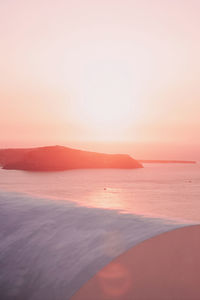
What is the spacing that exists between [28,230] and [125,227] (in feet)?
8.93

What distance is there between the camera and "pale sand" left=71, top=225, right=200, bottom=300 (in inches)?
231

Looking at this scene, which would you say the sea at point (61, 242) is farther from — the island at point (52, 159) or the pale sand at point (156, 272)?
the island at point (52, 159)

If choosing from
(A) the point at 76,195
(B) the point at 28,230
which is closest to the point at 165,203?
(A) the point at 76,195

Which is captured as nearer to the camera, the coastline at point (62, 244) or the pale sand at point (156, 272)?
the pale sand at point (156, 272)

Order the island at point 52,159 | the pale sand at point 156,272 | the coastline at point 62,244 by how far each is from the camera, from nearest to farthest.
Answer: the pale sand at point 156,272, the coastline at point 62,244, the island at point 52,159

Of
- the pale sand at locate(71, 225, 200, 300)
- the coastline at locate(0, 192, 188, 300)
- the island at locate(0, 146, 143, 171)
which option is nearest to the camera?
the pale sand at locate(71, 225, 200, 300)

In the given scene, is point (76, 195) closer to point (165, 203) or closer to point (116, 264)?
point (165, 203)

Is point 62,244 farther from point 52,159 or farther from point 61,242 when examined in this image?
point 52,159

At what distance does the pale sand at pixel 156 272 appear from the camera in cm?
586

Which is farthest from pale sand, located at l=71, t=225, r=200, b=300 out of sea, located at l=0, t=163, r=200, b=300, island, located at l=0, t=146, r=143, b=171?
island, located at l=0, t=146, r=143, b=171

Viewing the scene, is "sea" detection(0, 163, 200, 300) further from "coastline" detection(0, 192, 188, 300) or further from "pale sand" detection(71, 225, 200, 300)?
"pale sand" detection(71, 225, 200, 300)

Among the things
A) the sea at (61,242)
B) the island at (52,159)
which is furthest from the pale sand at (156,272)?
the island at (52,159)

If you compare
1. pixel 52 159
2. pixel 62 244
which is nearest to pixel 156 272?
pixel 62 244

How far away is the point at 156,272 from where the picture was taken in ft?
20.7
